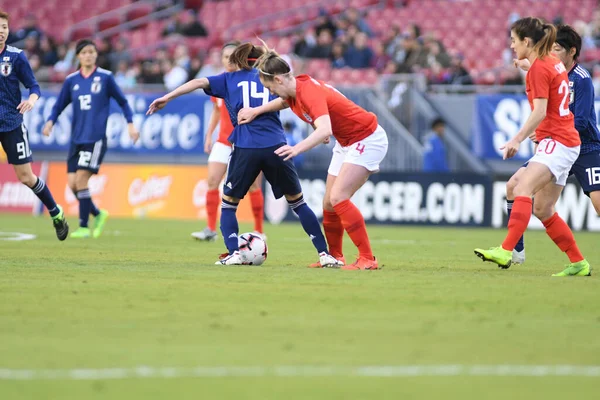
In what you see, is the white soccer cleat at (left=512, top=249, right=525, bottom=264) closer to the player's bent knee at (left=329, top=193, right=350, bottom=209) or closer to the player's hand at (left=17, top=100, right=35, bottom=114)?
the player's bent knee at (left=329, top=193, right=350, bottom=209)

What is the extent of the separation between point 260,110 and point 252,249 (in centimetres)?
147

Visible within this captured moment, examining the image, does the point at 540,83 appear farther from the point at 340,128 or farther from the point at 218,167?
→ the point at 218,167

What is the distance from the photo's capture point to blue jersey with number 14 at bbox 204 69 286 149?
34.8 ft

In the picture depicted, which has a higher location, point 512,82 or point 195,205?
point 512,82

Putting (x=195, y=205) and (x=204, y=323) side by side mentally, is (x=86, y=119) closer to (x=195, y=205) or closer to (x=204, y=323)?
(x=195, y=205)

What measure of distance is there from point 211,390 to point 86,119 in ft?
37.2

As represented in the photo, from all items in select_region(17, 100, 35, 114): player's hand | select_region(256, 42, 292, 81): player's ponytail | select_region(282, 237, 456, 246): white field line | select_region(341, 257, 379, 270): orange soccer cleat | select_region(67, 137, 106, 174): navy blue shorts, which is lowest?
select_region(282, 237, 456, 246): white field line

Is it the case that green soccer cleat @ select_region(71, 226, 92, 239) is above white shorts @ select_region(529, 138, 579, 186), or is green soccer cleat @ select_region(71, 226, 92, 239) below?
below

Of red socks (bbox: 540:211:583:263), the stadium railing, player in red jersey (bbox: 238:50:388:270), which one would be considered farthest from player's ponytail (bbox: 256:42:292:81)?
the stadium railing

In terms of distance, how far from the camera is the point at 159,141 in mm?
25844

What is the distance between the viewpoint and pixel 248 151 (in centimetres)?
1055

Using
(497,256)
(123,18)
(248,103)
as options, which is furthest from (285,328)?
(123,18)

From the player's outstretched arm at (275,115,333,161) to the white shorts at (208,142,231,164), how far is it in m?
5.42

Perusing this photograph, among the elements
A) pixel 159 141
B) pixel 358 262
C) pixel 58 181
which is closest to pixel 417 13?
pixel 159 141
